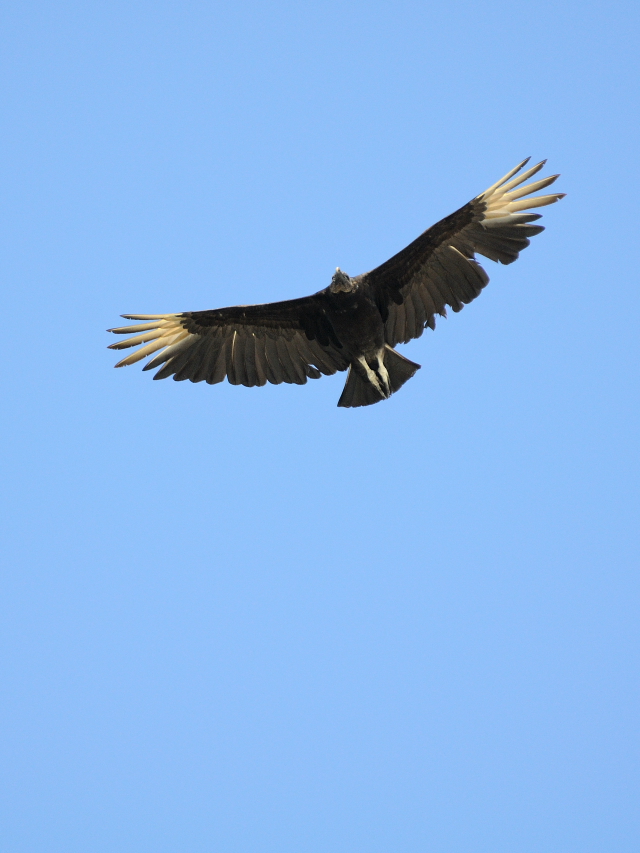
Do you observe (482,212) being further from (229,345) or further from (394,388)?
(229,345)

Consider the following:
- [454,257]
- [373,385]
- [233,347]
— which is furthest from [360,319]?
[233,347]

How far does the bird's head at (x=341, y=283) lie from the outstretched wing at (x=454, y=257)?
0.84 ft

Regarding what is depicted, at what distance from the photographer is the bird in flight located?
1022cm

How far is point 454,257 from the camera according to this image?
1041cm

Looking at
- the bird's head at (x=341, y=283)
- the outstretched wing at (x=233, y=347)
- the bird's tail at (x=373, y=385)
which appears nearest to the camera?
the bird's head at (x=341, y=283)

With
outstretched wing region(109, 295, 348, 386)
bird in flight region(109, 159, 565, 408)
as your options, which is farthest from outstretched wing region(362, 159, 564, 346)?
outstretched wing region(109, 295, 348, 386)

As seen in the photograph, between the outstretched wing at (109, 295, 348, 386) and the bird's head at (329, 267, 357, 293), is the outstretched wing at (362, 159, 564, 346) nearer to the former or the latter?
the bird's head at (329, 267, 357, 293)

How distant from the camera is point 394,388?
10.7 m

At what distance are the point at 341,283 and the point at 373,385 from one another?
4.03 feet

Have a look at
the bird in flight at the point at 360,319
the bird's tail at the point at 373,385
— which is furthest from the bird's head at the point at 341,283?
the bird's tail at the point at 373,385

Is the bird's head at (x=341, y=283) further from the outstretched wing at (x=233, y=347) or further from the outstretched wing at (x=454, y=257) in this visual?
the outstretched wing at (x=233, y=347)

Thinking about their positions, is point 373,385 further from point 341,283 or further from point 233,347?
point 233,347

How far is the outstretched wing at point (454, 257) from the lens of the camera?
10.2 meters

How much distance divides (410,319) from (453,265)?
73 cm
